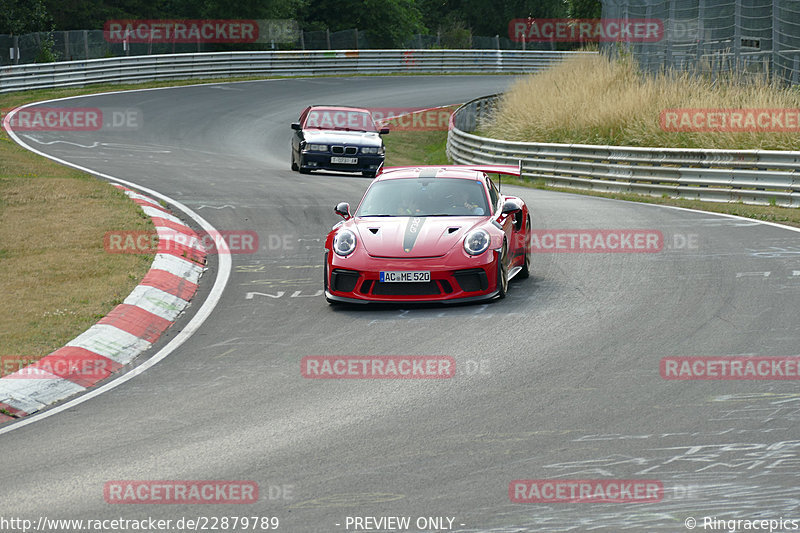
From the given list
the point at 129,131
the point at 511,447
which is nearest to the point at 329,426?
the point at 511,447

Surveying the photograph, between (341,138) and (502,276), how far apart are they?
13597 millimetres

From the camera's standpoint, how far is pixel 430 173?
482 inches

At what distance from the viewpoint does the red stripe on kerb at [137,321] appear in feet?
32.0

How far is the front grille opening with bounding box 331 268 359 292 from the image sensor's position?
10586 mm

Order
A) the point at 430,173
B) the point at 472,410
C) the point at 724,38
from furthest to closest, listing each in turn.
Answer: the point at 724,38 → the point at 430,173 → the point at 472,410

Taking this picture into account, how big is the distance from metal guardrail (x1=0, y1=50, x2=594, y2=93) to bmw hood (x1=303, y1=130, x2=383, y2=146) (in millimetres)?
19243

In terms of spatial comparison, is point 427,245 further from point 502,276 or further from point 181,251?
point 181,251

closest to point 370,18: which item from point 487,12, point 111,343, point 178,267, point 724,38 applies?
point 487,12

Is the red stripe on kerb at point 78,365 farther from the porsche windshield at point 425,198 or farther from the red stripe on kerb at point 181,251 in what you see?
the red stripe on kerb at point 181,251

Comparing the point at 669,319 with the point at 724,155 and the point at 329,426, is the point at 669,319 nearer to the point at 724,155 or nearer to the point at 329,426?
the point at 329,426

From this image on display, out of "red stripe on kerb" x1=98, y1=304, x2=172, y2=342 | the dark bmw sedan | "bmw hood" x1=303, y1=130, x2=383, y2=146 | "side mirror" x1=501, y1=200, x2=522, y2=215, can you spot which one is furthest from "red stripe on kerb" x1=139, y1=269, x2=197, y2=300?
"bmw hood" x1=303, y1=130, x2=383, y2=146

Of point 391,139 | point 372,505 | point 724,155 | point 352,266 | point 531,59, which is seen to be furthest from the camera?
point 531,59

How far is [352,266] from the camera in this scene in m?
10.6

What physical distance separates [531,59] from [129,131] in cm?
3202
